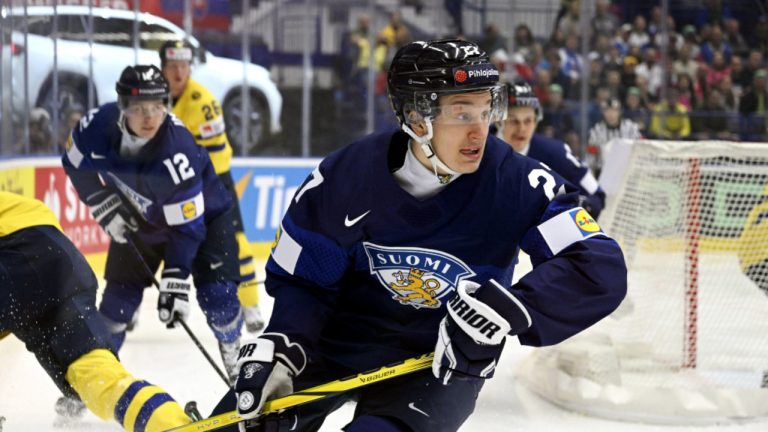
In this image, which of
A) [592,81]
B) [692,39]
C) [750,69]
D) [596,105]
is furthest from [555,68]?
[750,69]

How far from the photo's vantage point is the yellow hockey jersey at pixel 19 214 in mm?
2689

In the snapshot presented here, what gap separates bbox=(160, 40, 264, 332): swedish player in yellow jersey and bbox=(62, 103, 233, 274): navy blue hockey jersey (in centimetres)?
88

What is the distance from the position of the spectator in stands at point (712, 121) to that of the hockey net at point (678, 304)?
167 inches

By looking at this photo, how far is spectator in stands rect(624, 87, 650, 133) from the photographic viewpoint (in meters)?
8.70

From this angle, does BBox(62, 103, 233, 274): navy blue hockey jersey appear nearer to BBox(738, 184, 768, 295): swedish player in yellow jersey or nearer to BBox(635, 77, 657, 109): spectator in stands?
BBox(738, 184, 768, 295): swedish player in yellow jersey

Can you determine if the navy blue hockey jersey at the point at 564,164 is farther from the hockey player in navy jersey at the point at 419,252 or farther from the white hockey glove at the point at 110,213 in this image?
the hockey player in navy jersey at the point at 419,252

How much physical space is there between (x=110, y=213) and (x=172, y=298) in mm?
574

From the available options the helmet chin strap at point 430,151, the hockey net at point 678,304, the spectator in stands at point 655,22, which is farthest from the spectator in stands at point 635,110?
the helmet chin strap at point 430,151

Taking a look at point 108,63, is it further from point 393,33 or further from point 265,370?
point 265,370

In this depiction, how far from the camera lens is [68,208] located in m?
6.44

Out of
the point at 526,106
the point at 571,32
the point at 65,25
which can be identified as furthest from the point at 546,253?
the point at 571,32

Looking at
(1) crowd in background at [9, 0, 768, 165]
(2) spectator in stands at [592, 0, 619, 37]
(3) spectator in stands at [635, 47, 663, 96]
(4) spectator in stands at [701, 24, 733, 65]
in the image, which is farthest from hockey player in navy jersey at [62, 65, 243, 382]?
(4) spectator in stands at [701, 24, 733, 65]

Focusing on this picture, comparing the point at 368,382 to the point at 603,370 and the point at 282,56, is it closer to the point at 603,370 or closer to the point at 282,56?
the point at 603,370

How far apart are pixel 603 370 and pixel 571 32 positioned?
17.1 feet
